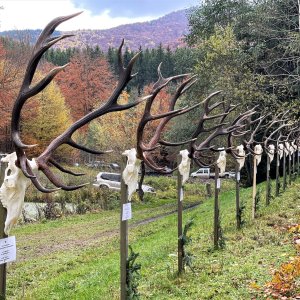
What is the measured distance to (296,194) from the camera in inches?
613

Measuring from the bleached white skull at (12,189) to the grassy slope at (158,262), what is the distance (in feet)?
10.2

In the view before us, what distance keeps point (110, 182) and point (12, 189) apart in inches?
943

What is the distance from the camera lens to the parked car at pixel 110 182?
26.5 metres

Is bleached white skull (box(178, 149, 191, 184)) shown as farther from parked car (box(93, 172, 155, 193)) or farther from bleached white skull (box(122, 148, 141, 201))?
parked car (box(93, 172, 155, 193))

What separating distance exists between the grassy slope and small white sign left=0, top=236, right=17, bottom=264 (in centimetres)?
294

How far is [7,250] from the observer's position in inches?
144

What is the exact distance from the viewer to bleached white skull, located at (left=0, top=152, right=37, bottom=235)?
355 centimetres

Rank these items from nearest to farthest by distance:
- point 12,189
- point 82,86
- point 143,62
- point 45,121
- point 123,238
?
point 12,189
point 123,238
point 45,121
point 82,86
point 143,62

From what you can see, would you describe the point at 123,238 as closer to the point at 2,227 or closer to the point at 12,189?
the point at 2,227

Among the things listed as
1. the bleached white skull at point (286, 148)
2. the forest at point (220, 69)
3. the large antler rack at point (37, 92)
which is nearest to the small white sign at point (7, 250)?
the large antler rack at point (37, 92)

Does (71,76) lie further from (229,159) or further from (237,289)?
(237,289)

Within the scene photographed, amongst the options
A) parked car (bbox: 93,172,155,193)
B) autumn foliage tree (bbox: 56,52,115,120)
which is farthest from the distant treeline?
parked car (bbox: 93,172,155,193)

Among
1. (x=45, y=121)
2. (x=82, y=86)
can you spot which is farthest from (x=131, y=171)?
(x=82, y=86)

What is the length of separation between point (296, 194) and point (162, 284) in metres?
10.4
